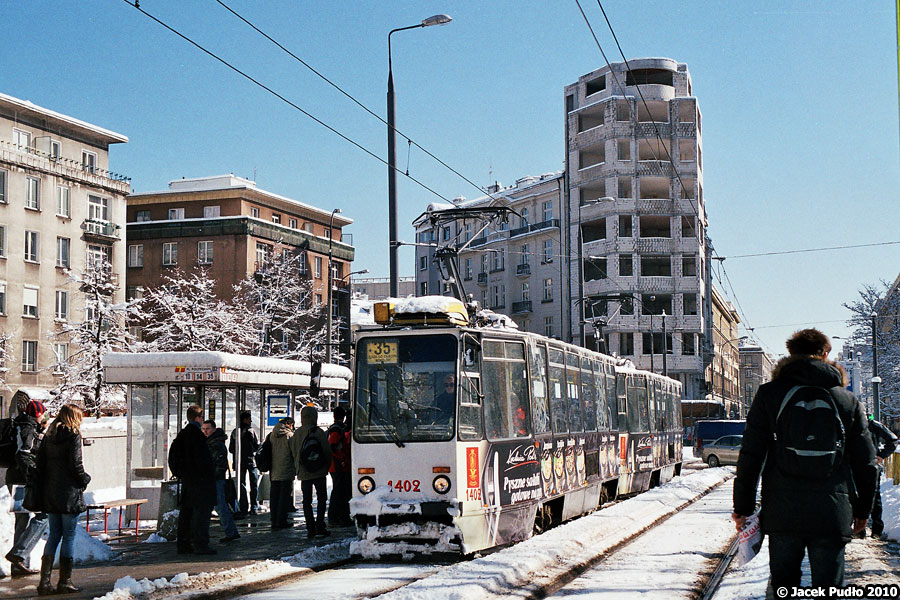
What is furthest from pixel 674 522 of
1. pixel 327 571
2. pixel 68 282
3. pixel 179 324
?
pixel 68 282

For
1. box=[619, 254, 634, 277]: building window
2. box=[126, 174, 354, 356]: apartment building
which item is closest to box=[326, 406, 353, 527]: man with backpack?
box=[126, 174, 354, 356]: apartment building

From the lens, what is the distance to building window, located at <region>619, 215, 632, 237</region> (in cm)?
7494

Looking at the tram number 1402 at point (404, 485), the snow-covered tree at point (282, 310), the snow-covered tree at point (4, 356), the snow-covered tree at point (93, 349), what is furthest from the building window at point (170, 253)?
the tram number 1402 at point (404, 485)

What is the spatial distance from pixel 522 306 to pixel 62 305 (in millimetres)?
37280

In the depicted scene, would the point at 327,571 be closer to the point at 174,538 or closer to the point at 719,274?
the point at 174,538

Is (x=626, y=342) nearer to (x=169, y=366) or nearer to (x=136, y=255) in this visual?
(x=136, y=255)

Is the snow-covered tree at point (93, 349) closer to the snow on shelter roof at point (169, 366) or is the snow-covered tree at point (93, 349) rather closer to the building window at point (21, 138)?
the building window at point (21, 138)

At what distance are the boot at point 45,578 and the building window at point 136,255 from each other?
64.0 metres

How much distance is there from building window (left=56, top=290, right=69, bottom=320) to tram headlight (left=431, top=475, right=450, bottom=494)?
157 feet

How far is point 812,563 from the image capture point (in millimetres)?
5316

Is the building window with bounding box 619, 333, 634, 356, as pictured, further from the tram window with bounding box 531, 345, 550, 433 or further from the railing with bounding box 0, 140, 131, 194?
the tram window with bounding box 531, 345, 550, 433

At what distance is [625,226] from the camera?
7519cm

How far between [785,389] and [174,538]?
11.0m

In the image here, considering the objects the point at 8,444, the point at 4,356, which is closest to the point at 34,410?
the point at 8,444
